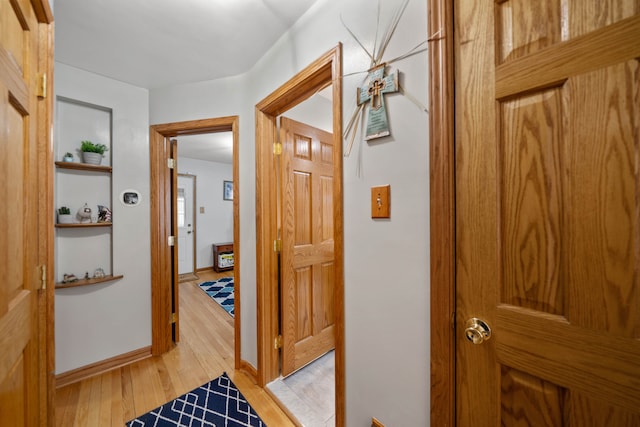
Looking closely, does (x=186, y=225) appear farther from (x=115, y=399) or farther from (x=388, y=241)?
(x=388, y=241)

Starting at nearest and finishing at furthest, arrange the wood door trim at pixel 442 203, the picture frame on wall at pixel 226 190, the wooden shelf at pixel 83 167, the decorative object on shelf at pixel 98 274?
the wood door trim at pixel 442 203, the wooden shelf at pixel 83 167, the decorative object on shelf at pixel 98 274, the picture frame on wall at pixel 226 190

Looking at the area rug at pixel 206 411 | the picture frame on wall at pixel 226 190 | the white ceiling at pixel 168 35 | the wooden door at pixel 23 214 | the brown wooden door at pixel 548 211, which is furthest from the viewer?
the picture frame on wall at pixel 226 190

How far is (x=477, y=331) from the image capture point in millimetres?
763

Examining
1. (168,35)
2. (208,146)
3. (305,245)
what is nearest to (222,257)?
(208,146)

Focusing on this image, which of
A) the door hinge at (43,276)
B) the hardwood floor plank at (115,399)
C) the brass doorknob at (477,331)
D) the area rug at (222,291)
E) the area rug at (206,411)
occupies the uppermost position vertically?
the door hinge at (43,276)

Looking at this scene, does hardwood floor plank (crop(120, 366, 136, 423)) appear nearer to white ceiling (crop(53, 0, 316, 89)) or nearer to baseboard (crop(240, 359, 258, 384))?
baseboard (crop(240, 359, 258, 384))

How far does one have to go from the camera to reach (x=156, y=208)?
223 centimetres

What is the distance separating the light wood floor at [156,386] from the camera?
1.56 m

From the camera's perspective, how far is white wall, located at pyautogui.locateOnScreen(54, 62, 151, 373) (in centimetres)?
190

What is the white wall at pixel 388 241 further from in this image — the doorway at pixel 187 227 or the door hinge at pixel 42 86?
the doorway at pixel 187 227

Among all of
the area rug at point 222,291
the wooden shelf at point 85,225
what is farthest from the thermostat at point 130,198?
the area rug at point 222,291

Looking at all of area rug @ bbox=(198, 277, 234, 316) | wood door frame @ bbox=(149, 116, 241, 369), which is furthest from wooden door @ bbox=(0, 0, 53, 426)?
area rug @ bbox=(198, 277, 234, 316)

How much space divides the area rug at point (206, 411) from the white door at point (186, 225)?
373 centimetres

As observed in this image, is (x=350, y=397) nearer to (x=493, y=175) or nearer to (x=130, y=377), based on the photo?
(x=493, y=175)
